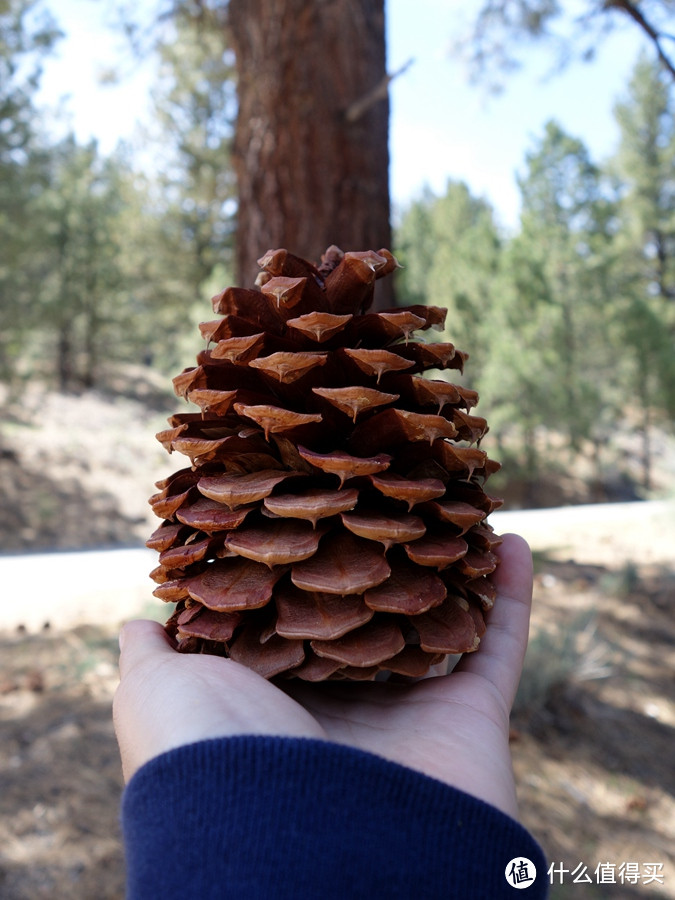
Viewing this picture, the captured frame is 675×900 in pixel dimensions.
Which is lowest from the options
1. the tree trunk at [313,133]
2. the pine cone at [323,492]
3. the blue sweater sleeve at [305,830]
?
the blue sweater sleeve at [305,830]

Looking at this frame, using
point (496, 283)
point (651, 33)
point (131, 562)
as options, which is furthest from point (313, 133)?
point (496, 283)

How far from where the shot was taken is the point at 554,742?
2.78 metres

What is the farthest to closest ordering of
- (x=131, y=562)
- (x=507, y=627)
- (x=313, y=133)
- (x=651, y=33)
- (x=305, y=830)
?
1. (x=131, y=562)
2. (x=313, y=133)
3. (x=651, y=33)
4. (x=507, y=627)
5. (x=305, y=830)

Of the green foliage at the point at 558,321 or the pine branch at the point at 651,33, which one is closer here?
the pine branch at the point at 651,33

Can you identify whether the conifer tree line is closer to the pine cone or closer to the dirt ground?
the dirt ground

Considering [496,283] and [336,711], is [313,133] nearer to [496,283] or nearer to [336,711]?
[336,711]

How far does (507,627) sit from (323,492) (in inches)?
20.2

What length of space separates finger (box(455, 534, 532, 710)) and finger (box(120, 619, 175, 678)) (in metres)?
0.51

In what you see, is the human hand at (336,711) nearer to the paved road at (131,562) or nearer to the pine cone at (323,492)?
the pine cone at (323,492)

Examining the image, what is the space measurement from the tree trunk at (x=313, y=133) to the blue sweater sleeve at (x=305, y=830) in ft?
5.46

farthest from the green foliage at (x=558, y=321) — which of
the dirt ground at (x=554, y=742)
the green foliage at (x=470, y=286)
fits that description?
the dirt ground at (x=554, y=742)

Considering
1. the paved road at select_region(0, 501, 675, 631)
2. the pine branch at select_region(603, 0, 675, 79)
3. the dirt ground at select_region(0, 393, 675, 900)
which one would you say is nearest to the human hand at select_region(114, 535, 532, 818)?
the dirt ground at select_region(0, 393, 675, 900)

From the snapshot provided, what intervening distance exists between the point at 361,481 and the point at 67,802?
2010 millimetres

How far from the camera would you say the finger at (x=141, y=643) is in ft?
3.31
